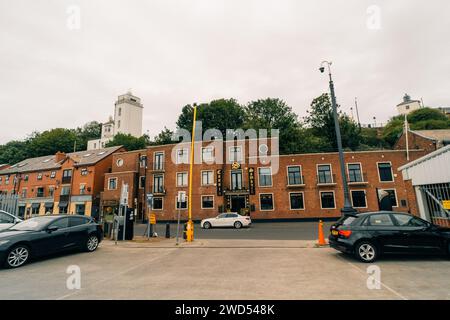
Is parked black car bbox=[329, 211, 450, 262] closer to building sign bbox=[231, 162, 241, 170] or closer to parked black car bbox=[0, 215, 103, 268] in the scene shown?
parked black car bbox=[0, 215, 103, 268]

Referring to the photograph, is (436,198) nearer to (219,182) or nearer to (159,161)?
(219,182)

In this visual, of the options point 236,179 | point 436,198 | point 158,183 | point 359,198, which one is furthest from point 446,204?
point 158,183

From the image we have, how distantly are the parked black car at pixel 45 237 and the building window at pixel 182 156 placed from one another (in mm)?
20799

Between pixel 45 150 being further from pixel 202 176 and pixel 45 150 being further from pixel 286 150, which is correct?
pixel 286 150

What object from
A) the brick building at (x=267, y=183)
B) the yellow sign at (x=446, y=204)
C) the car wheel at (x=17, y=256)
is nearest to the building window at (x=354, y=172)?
the brick building at (x=267, y=183)

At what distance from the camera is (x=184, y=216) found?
2884cm

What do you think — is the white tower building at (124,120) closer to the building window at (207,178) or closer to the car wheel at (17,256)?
the building window at (207,178)

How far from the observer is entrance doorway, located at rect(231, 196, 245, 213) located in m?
27.8

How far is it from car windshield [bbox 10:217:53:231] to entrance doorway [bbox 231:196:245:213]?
21.0m

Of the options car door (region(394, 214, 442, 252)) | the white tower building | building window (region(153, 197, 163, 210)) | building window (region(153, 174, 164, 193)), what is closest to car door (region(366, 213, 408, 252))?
car door (region(394, 214, 442, 252))

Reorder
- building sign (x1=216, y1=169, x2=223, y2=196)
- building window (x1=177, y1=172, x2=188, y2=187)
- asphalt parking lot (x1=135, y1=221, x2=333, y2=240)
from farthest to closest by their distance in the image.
Answer: building window (x1=177, y1=172, x2=188, y2=187) < building sign (x1=216, y1=169, x2=223, y2=196) < asphalt parking lot (x1=135, y1=221, x2=333, y2=240)

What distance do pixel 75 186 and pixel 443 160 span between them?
41906 millimetres

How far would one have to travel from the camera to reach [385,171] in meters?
25.6

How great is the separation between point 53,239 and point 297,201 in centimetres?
2334
